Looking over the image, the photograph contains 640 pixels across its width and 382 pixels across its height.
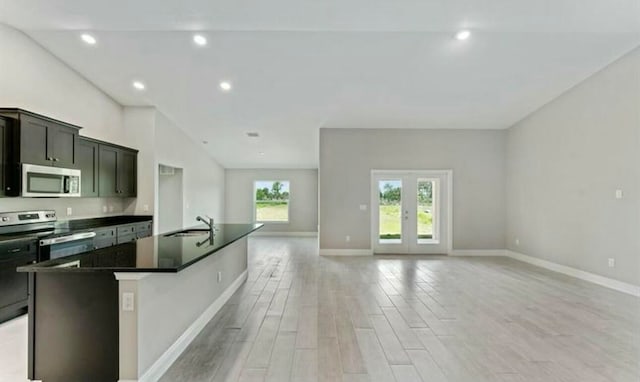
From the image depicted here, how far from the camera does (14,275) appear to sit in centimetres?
337

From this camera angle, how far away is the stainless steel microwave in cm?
368

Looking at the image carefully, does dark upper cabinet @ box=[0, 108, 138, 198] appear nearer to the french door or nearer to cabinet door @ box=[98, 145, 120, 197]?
cabinet door @ box=[98, 145, 120, 197]

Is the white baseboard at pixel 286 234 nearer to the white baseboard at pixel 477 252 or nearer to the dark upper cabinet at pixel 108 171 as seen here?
the white baseboard at pixel 477 252

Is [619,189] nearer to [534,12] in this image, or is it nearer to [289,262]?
[534,12]

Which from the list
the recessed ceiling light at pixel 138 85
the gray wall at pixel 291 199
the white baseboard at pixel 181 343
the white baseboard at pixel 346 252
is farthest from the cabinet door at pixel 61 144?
the gray wall at pixel 291 199

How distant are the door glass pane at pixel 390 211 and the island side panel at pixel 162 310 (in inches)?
176

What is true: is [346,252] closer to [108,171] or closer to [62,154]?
[108,171]

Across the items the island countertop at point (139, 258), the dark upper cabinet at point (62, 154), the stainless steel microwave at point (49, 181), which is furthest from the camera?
the stainless steel microwave at point (49, 181)

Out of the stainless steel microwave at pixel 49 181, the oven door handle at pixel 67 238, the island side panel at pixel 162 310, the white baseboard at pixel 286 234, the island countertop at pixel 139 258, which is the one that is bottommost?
the white baseboard at pixel 286 234

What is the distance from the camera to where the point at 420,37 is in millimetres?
4051

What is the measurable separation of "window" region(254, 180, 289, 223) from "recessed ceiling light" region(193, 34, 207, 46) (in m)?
7.00

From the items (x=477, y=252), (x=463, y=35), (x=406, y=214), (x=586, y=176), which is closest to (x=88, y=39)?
(x=463, y=35)

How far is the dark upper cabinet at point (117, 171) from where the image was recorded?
5.19m

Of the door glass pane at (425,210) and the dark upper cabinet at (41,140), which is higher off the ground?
the dark upper cabinet at (41,140)
